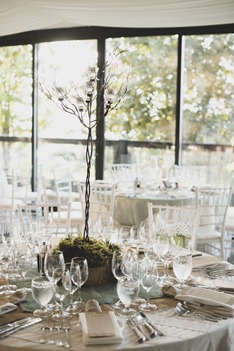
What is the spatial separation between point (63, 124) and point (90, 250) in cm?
587

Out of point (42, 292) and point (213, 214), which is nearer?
point (42, 292)

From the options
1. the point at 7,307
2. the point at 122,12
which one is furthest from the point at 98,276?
the point at 122,12

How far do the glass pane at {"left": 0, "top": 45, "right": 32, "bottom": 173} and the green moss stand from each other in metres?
5.95

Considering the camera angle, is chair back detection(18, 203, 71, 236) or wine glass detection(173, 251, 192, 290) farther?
chair back detection(18, 203, 71, 236)

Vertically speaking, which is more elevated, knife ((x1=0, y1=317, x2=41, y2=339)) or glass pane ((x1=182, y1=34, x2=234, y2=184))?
glass pane ((x1=182, y1=34, x2=234, y2=184))

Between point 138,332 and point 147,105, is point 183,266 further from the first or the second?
point 147,105

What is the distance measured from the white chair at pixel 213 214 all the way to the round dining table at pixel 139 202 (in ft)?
0.62

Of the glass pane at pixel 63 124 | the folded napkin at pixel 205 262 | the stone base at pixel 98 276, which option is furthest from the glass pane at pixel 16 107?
the stone base at pixel 98 276

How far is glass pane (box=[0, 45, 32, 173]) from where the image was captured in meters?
8.64

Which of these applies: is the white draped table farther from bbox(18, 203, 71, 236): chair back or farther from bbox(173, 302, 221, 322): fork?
A: bbox(18, 203, 71, 236): chair back

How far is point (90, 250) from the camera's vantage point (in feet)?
9.09

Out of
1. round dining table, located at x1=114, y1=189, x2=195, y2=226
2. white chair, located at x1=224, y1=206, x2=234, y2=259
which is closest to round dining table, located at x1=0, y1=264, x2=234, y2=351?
round dining table, located at x1=114, y1=189, x2=195, y2=226

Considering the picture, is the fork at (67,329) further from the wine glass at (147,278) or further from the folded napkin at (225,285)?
the folded napkin at (225,285)

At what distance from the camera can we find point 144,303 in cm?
246
